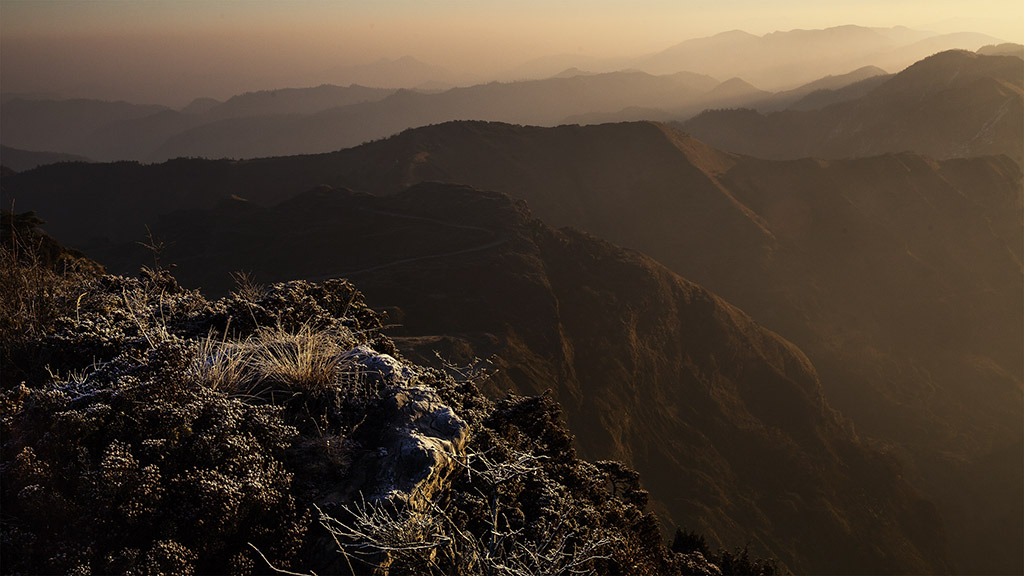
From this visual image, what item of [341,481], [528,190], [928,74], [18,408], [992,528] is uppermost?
[928,74]

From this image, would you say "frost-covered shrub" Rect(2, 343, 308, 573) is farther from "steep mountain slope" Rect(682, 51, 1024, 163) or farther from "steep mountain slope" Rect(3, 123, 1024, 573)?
"steep mountain slope" Rect(682, 51, 1024, 163)

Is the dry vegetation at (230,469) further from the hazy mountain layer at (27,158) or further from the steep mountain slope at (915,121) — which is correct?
the hazy mountain layer at (27,158)

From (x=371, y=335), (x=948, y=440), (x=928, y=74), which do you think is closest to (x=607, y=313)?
(x=948, y=440)

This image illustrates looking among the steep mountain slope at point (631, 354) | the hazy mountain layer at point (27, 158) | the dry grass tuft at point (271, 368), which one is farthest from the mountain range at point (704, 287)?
the hazy mountain layer at point (27, 158)

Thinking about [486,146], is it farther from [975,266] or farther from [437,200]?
[975,266]

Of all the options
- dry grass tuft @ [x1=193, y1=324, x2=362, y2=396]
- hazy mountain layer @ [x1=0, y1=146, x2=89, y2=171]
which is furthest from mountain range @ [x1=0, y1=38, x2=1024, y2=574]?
hazy mountain layer @ [x1=0, y1=146, x2=89, y2=171]

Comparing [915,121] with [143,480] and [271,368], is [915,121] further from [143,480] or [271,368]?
[143,480]
